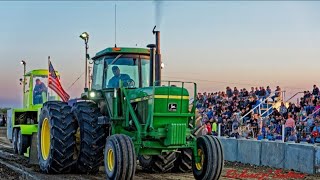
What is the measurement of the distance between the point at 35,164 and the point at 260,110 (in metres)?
10.8

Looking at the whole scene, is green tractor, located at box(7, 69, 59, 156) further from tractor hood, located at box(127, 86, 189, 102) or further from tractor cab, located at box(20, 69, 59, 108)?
tractor hood, located at box(127, 86, 189, 102)

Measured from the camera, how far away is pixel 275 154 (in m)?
14.4

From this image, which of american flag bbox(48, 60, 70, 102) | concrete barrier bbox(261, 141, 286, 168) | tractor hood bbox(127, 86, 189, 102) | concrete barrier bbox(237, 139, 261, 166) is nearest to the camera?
tractor hood bbox(127, 86, 189, 102)

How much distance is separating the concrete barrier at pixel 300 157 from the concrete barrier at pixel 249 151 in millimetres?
1313

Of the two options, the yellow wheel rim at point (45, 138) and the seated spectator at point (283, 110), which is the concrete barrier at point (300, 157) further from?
the seated spectator at point (283, 110)

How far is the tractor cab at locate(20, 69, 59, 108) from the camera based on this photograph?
64.5 ft

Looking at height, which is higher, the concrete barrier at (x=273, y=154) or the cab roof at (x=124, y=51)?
the cab roof at (x=124, y=51)

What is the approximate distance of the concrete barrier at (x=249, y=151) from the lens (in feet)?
49.6

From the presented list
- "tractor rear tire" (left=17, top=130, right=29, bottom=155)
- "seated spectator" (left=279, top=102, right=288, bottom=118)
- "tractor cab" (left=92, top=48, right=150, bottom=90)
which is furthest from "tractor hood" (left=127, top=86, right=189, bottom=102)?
"seated spectator" (left=279, top=102, right=288, bottom=118)

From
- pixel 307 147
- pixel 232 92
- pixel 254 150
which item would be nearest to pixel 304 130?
pixel 254 150

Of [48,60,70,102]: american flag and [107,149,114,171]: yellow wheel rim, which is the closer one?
[107,149,114,171]: yellow wheel rim

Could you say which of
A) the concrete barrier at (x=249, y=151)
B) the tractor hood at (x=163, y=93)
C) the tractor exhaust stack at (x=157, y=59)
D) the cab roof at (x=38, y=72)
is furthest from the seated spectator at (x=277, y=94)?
the tractor hood at (x=163, y=93)

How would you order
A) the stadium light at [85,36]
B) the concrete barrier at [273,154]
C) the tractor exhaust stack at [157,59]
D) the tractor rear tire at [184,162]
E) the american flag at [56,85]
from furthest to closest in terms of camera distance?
the american flag at [56,85], the stadium light at [85,36], the concrete barrier at [273,154], the tractor rear tire at [184,162], the tractor exhaust stack at [157,59]

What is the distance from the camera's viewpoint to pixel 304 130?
710 inches
